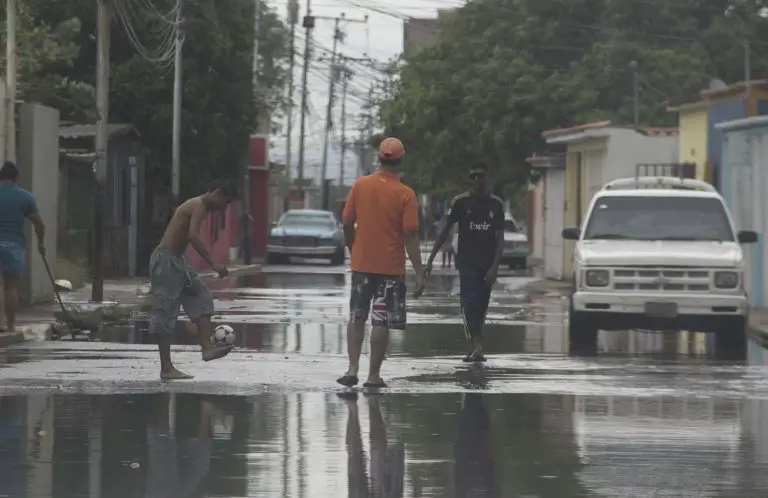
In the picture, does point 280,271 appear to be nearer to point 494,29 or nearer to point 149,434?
point 494,29

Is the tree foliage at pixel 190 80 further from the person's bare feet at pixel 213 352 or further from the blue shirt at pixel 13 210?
the person's bare feet at pixel 213 352

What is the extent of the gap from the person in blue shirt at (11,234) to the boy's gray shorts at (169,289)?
4330 mm

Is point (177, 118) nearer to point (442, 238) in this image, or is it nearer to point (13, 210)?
point (13, 210)

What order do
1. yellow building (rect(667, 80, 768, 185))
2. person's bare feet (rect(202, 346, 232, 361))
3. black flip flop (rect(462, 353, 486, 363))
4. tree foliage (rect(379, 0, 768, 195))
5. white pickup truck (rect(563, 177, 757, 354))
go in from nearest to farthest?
person's bare feet (rect(202, 346, 232, 361)) → black flip flop (rect(462, 353, 486, 363)) → white pickup truck (rect(563, 177, 757, 354)) → yellow building (rect(667, 80, 768, 185)) → tree foliage (rect(379, 0, 768, 195))

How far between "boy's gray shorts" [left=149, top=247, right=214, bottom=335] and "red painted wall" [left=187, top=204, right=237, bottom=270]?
94.3 feet

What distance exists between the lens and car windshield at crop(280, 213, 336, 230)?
5312cm

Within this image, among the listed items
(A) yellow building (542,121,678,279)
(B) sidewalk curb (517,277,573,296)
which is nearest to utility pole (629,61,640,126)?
(A) yellow building (542,121,678,279)

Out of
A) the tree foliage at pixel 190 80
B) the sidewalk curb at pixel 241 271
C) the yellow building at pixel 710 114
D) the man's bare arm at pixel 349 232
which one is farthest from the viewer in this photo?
the sidewalk curb at pixel 241 271

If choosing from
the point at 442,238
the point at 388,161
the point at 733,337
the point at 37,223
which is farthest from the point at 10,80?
the point at 388,161

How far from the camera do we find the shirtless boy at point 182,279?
14.5m

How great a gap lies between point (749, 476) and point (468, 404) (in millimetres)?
3615

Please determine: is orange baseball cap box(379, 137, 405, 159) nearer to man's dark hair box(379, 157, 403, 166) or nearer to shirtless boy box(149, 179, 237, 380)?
man's dark hair box(379, 157, 403, 166)

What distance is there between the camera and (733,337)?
1933 cm

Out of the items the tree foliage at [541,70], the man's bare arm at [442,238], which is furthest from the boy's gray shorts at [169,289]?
the tree foliage at [541,70]
